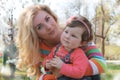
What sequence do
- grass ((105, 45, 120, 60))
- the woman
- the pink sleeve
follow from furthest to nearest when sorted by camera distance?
grass ((105, 45, 120, 60)), the woman, the pink sleeve

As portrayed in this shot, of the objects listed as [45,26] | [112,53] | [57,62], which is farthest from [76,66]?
[112,53]

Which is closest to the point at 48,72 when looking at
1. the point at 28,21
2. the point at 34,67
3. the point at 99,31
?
the point at 34,67

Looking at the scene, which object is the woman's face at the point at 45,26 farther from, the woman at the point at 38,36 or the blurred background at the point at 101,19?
the blurred background at the point at 101,19

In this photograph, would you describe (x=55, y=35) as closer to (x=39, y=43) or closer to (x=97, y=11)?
(x=39, y=43)

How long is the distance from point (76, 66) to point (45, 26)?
22cm

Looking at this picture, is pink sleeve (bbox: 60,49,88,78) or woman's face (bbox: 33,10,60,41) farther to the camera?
woman's face (bbox: 33,10,60,41)

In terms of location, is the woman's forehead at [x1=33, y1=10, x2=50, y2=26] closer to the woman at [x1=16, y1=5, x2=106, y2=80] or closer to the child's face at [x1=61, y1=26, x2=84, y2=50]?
the woman at [x1=16, y1=5, x2=106, y2=80]

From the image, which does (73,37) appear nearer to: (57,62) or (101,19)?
(57,62)

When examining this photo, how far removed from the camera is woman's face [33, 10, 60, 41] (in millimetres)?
1086

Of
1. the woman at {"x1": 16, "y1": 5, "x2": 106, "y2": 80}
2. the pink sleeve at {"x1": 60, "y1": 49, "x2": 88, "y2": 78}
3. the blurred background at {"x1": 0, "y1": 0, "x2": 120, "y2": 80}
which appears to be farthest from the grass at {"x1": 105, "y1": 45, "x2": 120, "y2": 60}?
the pink sleeve at {"x1": 60, "y1": 49, "x2": 88, "y2": 78}

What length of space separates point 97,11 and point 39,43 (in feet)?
2.95

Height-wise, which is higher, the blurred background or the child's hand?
the blurred background

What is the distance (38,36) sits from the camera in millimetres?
1143

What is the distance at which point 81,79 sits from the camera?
101 centimetres
